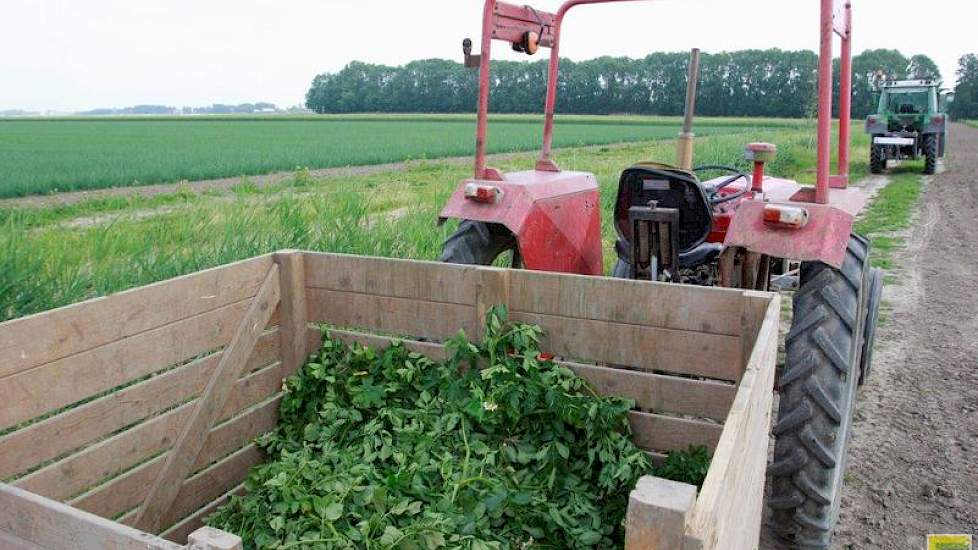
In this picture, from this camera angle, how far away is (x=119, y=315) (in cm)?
232

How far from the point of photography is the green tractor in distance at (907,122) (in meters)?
16.1

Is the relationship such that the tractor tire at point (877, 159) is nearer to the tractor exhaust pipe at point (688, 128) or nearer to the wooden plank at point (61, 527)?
the tractor exhaust pipe at point (688, 128)

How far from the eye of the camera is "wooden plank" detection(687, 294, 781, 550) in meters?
1.17

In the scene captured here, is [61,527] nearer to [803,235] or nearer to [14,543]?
[14,543]

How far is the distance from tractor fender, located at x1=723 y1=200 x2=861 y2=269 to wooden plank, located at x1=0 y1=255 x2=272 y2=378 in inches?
69.8

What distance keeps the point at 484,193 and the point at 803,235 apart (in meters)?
1.33

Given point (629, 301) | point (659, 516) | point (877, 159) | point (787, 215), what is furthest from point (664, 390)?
point (877, 159)

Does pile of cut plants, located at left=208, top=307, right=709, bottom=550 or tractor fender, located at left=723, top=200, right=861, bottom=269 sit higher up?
tractor fender, located at left=723, top=200, right=861, bottom=269

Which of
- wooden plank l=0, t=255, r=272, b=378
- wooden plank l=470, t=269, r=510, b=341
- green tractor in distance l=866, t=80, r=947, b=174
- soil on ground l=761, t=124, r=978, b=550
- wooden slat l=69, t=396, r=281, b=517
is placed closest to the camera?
wooden plank l=0, t=255, r=272, b=378

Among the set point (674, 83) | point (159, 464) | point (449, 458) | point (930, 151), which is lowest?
point (159, 464)

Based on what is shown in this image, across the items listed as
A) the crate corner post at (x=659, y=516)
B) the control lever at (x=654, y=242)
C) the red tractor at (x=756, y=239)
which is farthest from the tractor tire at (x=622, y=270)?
the crate corner post at (x=659, y=516)

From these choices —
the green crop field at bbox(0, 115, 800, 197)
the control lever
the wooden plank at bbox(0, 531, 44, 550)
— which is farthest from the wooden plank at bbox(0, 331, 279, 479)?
the green crop field at bbox(0, 115, 800, 197)

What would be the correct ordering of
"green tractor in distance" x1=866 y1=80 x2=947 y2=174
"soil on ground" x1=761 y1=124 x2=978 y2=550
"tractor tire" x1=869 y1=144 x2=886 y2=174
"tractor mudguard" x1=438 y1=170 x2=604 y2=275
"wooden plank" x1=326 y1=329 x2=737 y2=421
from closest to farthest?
1. "wooden plank" x1=326 y1=329 x2=737 y2=421
2. "soil on ground" x1=761 y1=124 x2=978 y2=550
3. "tractor mudguard" x1=438 y1=170 x2=604 y2=275
4. "green tractor in distance" x1=866 y1=80 x2=947 y2=174
5. "tractor tire" x1=869 y1=144 x2=886 y2=174

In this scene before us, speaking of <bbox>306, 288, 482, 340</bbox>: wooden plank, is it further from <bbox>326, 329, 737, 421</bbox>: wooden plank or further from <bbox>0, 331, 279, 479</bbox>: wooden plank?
<bbox>326, 329, 737, 421</bbox>: wooden plank
